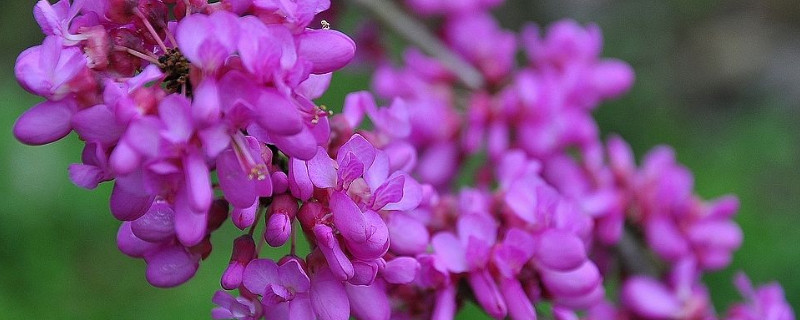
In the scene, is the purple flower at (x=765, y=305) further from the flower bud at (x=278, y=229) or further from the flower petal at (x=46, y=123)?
the flower petal at (x=46, y=123)

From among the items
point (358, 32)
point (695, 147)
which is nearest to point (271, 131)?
point (358, 32)

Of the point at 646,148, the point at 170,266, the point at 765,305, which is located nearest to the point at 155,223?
the point at 170,266

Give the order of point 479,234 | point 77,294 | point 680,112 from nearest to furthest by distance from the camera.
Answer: point 479,234 → point 77,294 → point 680,112

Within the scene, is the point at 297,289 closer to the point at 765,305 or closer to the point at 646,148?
the point at 765,305

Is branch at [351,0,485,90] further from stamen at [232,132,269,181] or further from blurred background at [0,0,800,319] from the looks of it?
stamen at [232,132,269,181]

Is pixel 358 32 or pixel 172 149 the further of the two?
pixel 358 32

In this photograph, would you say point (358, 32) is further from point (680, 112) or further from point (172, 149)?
point (680, 112)

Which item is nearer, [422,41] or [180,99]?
[180,99]

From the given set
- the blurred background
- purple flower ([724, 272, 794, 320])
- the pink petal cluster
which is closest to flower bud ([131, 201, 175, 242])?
the pink petal cluster
